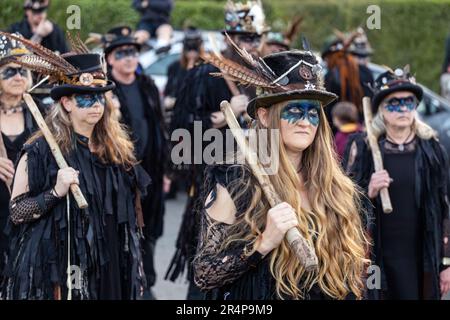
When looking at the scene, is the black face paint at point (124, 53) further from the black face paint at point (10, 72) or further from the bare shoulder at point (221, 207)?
the bare shoulder at point (221, 207)

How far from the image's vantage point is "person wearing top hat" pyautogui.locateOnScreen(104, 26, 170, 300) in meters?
9.00

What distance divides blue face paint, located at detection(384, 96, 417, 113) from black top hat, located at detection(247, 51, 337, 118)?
2.16 m

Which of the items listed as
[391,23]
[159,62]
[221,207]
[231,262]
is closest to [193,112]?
[221,207]

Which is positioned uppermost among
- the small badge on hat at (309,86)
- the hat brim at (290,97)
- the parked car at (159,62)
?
the parked car at (159,62)

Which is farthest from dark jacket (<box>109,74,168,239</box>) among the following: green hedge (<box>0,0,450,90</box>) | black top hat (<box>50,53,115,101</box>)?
green hedge (<box>0,0,450,90</box>)

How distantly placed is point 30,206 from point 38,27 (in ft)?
14.9

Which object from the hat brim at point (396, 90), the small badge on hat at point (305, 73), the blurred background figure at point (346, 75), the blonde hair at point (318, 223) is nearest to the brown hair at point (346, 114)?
the blurred background figure at point (346, 75)

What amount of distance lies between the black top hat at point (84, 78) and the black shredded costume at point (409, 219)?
171 cm

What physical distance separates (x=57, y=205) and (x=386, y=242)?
212 cm

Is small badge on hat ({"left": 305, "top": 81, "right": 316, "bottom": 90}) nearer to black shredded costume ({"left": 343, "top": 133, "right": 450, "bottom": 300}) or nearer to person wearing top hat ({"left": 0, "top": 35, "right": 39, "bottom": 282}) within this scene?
black shredded costume ({"left": 343, "top": 133, "right": 450, "bottom": 300})

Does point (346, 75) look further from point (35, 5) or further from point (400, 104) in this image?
point (400, 104)

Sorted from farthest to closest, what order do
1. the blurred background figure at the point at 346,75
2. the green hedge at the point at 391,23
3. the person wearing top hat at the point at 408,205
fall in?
1. the green hedge at the point at 391,23
2. the blurred background figure at the point at 346,75
3. the person wearing top hat at the point at 408,205

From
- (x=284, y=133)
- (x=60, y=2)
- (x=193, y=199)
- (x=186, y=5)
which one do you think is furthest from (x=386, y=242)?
(x=186, y=5)

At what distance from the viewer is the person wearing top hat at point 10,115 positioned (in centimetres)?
737
